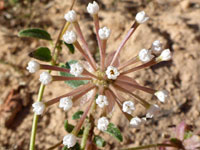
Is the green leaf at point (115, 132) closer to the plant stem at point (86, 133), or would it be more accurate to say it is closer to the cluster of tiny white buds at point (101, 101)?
the plant stem at point (86, 133)

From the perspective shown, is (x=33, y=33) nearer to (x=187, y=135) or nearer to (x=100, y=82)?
(x=100, y=82)

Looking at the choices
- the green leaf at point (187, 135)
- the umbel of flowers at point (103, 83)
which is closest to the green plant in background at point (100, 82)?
the umbel of flowers at point (103, 83)

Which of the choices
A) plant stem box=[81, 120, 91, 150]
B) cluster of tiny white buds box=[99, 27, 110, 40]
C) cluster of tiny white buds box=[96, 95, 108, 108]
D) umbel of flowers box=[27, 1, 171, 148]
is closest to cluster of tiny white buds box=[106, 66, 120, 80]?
umbel of flowers box=[27, 1, 171, 148]

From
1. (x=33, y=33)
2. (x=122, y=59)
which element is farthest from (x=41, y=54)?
(x=122, y=59)

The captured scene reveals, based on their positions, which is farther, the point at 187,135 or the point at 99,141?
the point at 187,135

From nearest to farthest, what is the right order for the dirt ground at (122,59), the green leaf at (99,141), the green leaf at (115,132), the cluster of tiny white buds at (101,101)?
1. the cluster of tiny white buds at (101,101)
2. the green leaf at (115,132)
3. the green leaf at (99,141)
4. the dirt ground at (122,59)

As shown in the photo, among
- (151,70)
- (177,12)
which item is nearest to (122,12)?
(177,12)

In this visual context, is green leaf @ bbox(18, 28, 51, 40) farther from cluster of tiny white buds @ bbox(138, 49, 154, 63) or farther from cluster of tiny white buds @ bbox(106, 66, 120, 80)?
cluster of tiny white buds @ bbox(138, 49, 154, 63)

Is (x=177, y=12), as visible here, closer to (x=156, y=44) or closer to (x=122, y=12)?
(x=122, y=12)
